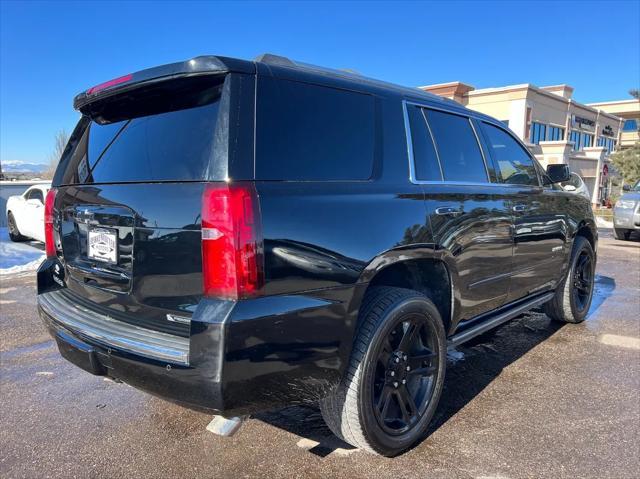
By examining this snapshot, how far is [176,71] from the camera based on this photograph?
7.19ft

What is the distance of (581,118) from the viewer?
3441 cm

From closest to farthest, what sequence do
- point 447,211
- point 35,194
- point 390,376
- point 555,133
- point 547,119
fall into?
1. point 390,376
2. point 447,211
3. point 35,194
4. point 547,119
5. point 555,133

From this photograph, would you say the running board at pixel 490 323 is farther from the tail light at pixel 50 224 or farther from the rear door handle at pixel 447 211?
the tail light at pixel 50 224

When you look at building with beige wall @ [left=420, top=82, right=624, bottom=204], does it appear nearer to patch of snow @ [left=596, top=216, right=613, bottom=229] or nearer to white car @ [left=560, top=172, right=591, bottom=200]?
patch of snow @ [left=596, top=216, right=613, bottom=229]

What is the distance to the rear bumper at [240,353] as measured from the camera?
6.43 feet

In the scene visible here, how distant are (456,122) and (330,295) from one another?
193 cm

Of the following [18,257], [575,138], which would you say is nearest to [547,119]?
[575,138]

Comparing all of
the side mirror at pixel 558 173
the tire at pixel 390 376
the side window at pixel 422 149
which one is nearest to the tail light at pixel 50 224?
the tire at pixel 390 376

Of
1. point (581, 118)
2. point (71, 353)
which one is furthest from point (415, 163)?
point (581, 118)

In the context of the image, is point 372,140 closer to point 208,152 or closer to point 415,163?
point 415,163

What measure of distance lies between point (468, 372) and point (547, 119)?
1160 inches

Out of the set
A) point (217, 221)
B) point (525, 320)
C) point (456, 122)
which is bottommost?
point (525, 320)

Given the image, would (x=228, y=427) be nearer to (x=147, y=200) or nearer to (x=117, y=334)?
(x=117, y=334)

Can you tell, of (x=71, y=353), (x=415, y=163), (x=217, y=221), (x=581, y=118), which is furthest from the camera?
(x=581, y=118)
